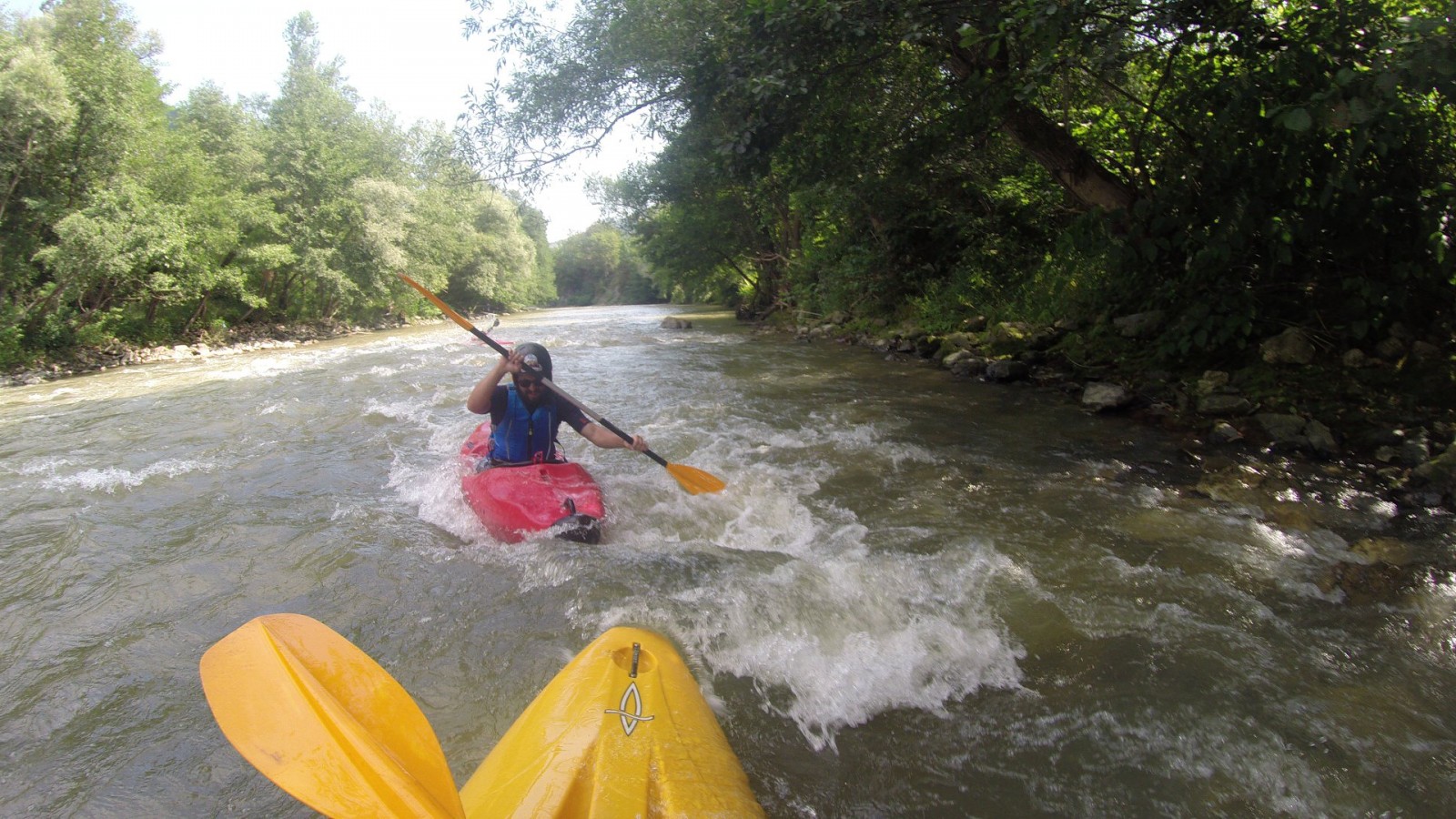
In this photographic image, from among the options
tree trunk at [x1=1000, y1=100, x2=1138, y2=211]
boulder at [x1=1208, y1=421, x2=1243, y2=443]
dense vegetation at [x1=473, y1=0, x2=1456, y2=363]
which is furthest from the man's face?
tree trunk at [x1=1000, y1=100, x2=1138, y2=211]

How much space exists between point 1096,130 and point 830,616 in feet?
22.4

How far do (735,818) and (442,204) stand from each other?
2661 cm

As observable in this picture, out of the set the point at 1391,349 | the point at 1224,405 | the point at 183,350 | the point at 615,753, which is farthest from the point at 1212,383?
the point at 183,350

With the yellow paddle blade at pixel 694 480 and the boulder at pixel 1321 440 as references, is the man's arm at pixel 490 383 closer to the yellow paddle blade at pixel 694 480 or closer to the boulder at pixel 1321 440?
the yellow paddle blade at pixel 694 480

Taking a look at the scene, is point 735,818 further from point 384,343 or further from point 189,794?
point 384,343

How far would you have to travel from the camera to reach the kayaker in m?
3.88

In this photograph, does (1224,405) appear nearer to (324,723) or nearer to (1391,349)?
(1391,349)

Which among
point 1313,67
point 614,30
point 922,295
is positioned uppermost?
point 614,30

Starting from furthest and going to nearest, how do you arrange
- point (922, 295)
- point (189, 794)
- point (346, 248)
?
point (346, 248), point (922, 295), point (189, 794)

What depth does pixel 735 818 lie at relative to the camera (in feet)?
5.07

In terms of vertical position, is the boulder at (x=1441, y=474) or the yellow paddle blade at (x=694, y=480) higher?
the boulder at (x=1441, y=474)

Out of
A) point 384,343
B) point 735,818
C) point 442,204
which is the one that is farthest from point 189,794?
point 442,204

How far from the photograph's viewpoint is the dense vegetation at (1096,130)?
13.5 feet

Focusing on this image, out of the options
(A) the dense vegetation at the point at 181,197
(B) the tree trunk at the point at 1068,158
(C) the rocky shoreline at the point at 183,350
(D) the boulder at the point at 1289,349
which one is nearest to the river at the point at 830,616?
(D) the boulder at the point at 1289,349
